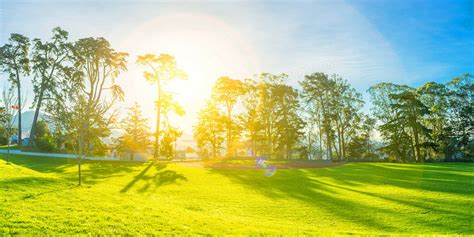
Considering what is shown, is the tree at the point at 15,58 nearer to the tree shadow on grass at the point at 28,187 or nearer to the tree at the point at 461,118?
the tree shadow on grass at the point at 28,187

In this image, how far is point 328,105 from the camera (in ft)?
191

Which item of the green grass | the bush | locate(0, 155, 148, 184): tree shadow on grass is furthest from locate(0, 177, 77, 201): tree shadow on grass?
the bush

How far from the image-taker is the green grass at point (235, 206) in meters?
8.70

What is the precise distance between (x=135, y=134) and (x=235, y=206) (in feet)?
128

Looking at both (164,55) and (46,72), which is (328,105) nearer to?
(164,55)

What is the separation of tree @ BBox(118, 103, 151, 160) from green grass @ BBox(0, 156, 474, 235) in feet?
77.8

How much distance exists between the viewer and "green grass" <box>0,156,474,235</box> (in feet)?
28.5

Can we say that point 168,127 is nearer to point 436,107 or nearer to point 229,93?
point 229,93

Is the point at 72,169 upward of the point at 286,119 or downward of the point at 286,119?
downward

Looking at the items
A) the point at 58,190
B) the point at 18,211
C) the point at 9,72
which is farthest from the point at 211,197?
the point at 9,72

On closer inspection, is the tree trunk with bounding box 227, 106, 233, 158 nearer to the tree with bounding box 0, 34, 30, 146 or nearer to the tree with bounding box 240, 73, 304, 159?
the tree with bounding box 240, 73, 304, 159

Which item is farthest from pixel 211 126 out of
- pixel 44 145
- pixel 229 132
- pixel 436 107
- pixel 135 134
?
pixel 436 107

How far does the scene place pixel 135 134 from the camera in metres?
48.5

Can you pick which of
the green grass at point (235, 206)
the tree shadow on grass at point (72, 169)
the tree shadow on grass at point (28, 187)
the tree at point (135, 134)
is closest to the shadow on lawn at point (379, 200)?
the green grass at point (235, 206)
